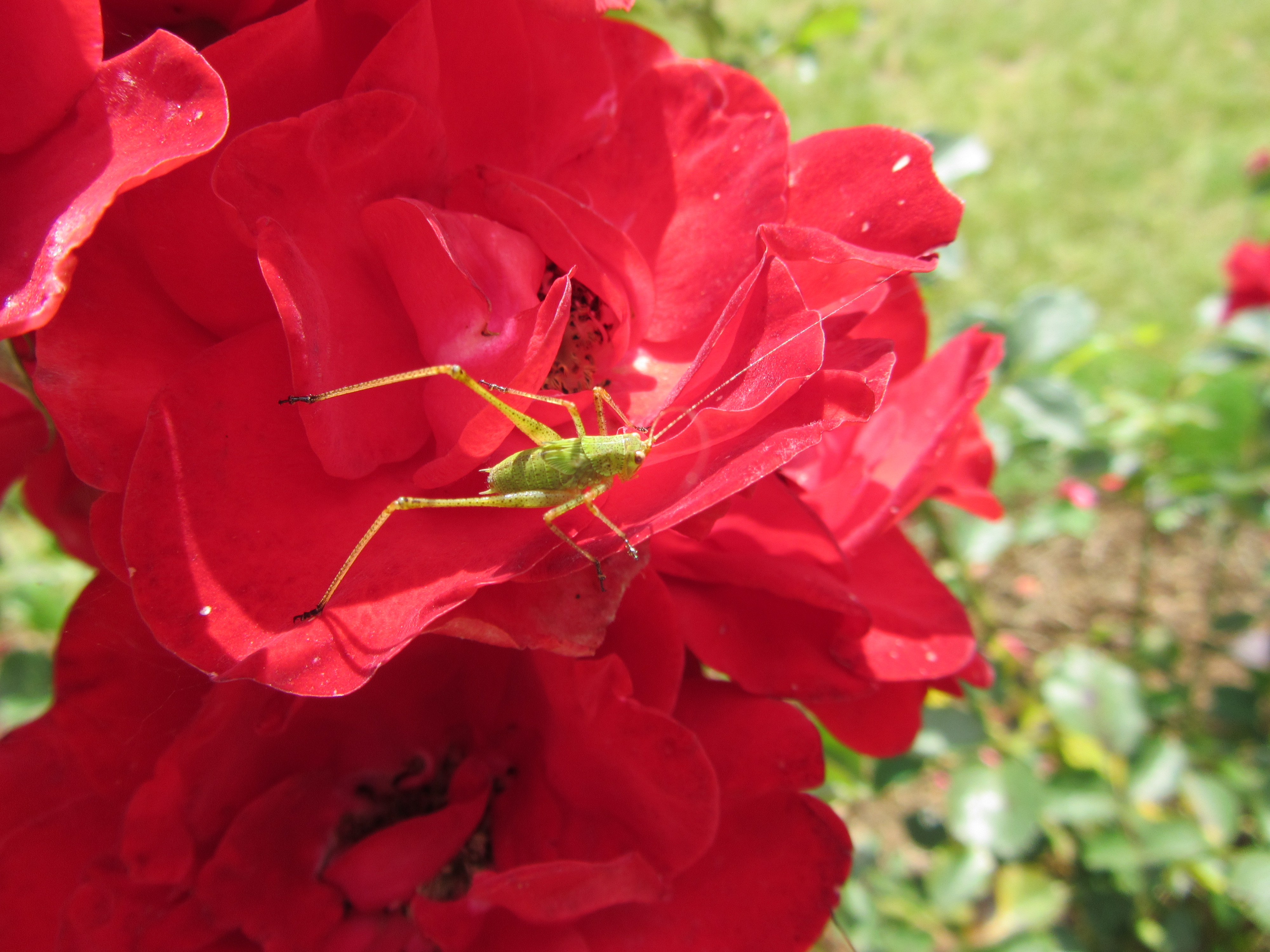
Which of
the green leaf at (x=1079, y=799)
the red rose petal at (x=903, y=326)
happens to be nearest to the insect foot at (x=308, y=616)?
the red rose petal at (x=903, y=326)

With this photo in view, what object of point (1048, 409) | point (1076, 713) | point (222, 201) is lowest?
point (1076, 713)

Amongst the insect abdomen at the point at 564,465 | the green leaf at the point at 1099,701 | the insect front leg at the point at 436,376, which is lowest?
the green leaf at the point at 1099,701

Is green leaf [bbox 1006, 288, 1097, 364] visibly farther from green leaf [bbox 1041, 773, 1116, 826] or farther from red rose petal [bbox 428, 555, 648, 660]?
red rose petal [bbox 428, 555, 648, 660]

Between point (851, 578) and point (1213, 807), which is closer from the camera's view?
point (851, 578)

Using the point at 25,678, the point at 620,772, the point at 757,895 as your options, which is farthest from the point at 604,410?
the point at 25,678

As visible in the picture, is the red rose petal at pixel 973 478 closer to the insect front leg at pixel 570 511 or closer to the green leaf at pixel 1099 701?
the insect front leg at pixel 570 511

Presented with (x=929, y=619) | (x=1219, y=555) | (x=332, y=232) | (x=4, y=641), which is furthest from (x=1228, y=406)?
(x=4, y=641)

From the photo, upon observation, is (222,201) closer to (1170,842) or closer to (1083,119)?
(1170,842)
